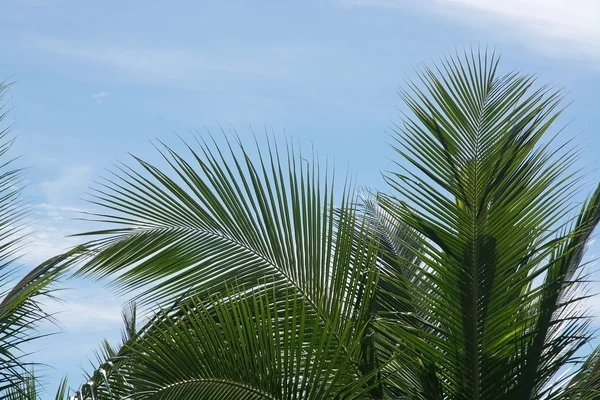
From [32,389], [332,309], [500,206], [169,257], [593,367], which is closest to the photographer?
[500,206]

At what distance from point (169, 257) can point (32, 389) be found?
217cm

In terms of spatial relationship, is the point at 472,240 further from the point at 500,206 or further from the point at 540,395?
the point at 540,395

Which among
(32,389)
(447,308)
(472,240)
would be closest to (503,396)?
(447,308)

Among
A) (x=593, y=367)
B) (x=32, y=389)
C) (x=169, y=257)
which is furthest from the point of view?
(x=32, y=389)

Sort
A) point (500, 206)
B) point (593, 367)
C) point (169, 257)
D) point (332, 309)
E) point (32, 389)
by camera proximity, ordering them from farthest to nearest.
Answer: point (32, 389) < point (593, 367) < point (169, 257) < point (332, 309) < point (500, 206)

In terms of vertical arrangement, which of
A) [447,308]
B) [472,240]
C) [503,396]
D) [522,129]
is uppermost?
[522,129]

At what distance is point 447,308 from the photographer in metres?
3.88

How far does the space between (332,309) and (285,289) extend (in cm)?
33

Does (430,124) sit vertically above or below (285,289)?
above

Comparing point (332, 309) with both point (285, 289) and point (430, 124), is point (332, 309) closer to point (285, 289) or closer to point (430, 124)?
point (285, 289)

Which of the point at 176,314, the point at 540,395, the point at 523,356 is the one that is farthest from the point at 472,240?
the point at 176,314

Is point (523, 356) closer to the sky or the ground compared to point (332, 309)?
closer to the ground

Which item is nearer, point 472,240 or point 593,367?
point 472,240

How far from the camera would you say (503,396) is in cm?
388
